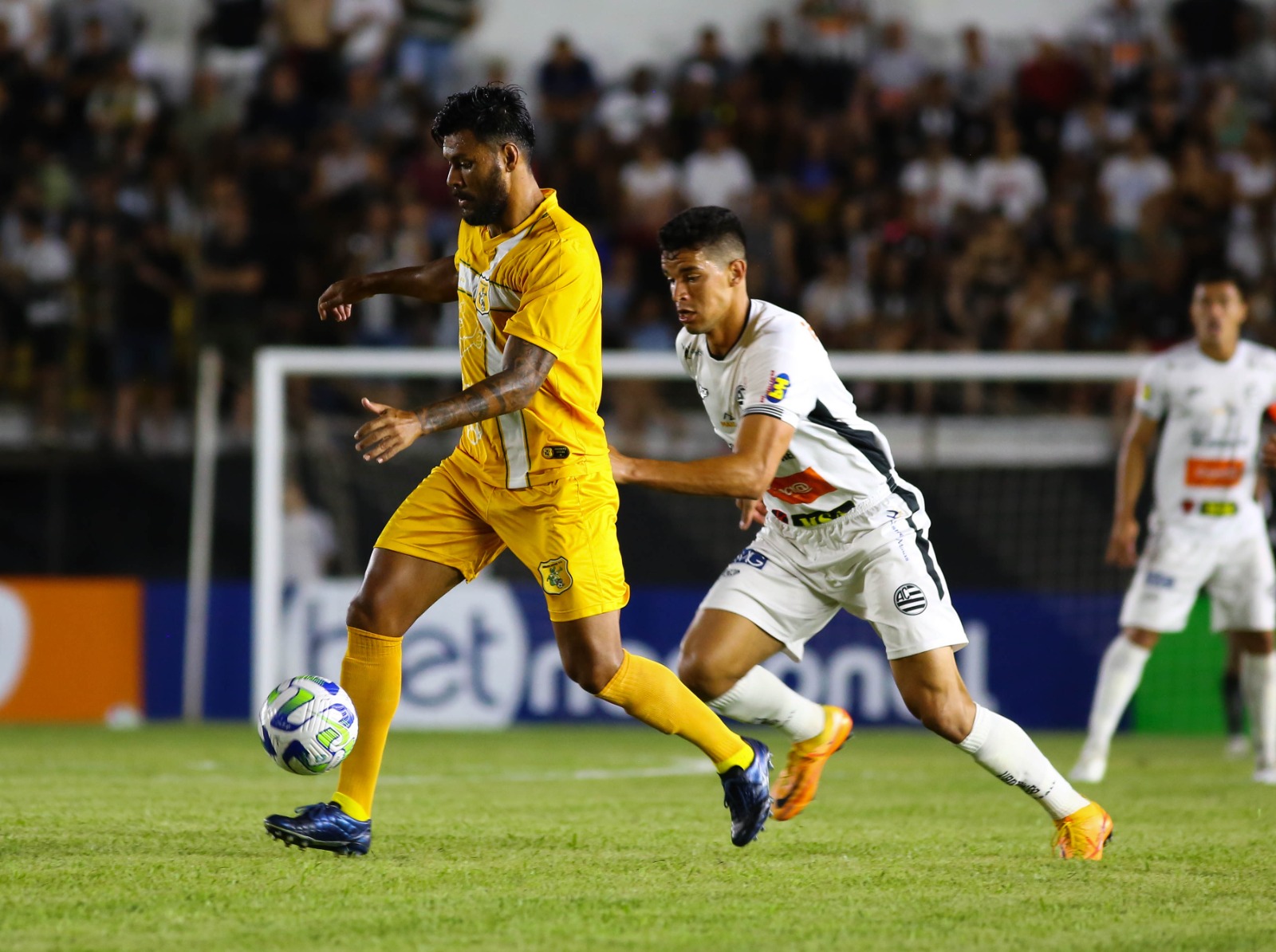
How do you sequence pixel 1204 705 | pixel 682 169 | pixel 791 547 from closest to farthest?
pixel 791 547
pixel 1204 705
pixel 682 169

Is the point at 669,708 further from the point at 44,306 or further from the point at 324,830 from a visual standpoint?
the point at 44,306

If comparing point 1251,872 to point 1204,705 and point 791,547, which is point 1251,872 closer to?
point 791,547

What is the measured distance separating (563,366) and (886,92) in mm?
12273

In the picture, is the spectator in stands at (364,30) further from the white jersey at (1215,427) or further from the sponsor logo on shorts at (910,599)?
the sponsor logo on shorts at (910,599)

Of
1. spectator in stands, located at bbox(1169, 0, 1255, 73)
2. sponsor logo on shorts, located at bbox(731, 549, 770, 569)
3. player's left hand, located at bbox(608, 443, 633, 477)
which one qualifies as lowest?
sponsor logo on shorts, located at bbox(731, 549, 770, 569)

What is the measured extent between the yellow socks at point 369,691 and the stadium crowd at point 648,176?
8829mm

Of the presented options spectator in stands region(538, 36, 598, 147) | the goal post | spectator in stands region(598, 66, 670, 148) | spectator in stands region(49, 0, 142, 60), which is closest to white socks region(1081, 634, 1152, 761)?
the goal post

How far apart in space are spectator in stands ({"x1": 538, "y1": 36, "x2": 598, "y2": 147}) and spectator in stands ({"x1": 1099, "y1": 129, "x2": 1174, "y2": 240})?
4757 millimetres

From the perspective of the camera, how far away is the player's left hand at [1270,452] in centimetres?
802

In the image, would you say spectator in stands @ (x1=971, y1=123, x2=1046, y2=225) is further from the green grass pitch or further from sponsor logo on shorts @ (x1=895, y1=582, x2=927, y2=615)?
sponsor logo on shorts @ (x1=895, y1=582, x2=927, y2=615)

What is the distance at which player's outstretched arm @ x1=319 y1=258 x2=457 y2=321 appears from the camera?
5754 mm

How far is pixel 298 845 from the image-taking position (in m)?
5.16

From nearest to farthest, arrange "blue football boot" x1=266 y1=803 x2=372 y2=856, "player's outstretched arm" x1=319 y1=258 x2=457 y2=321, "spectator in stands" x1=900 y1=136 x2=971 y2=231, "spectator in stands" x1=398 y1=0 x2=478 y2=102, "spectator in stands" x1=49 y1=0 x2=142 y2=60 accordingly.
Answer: "blue football boot" x1=266 y1=803 x2=372 y2=856 < "player's outstretched arm" x1=319 y1=258 x2=457 y2=321 < "spectator in stands" x1=900 y1=136 x2=971 y2=231 < "spectator in stands" x1=49 y1=0 x2=142 y2=60 < "spectator in stands" x1=398 y1=0 x2=478 y2=102

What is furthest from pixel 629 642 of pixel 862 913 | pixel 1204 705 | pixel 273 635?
pixel 862 913
